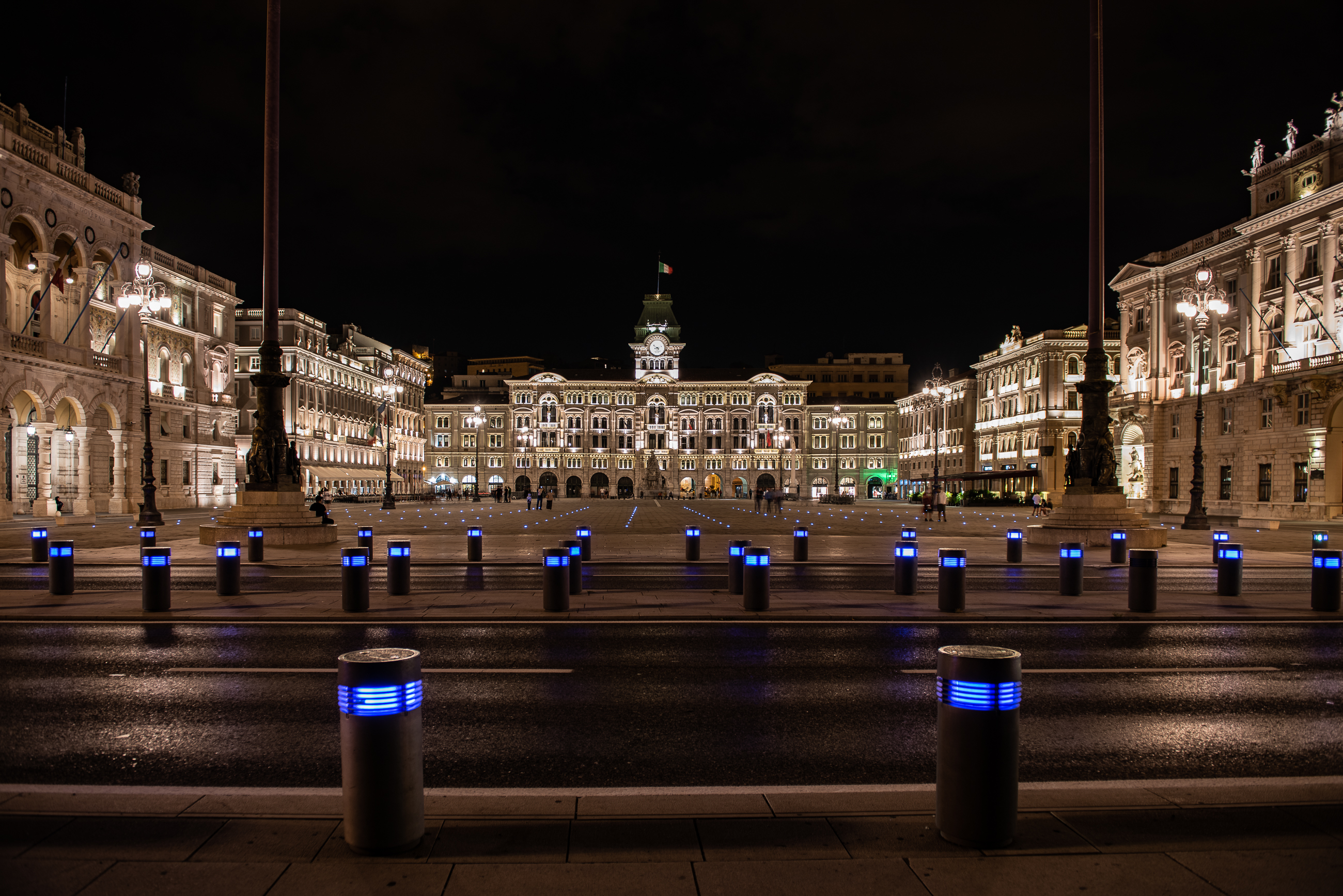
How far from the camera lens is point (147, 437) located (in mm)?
33969

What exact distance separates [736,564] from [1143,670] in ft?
20.5

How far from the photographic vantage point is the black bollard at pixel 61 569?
13266 millimetres

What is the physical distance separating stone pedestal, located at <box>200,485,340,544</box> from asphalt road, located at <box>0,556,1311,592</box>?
3894mm

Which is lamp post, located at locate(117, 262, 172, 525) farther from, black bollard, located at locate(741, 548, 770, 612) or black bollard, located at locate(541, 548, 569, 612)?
black bollard, located at locate(741, 548, 770, 612)

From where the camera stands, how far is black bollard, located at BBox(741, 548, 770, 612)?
11.9 meters

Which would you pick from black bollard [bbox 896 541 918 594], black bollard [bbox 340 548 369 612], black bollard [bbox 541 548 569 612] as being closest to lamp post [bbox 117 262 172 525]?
black bollard [bbox 340 548 369 612]

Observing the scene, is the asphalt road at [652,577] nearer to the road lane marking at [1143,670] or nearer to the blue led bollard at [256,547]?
the blue led bollard at [256,547]

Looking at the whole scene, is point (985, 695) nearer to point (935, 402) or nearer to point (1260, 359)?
point (1260, 359)

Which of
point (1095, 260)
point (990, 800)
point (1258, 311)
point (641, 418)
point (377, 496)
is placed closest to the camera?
point (990, 800)

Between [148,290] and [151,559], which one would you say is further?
[148,290]

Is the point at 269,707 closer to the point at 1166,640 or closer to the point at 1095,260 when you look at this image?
the point at 1166,640

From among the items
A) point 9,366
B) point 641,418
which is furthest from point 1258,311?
point 641,418

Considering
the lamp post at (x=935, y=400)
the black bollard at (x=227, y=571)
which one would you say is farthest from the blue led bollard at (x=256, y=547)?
the lamp post at (x=935, y=400)

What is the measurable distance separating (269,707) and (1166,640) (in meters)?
10.3
